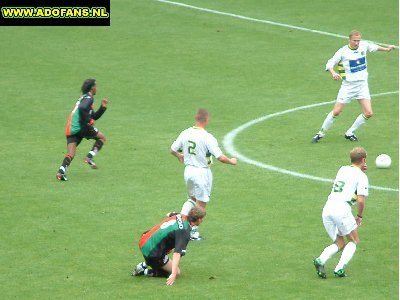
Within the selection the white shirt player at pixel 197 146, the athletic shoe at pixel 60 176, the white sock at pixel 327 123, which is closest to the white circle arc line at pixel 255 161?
the white sock at pixel 327 123

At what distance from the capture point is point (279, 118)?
27.5 metres

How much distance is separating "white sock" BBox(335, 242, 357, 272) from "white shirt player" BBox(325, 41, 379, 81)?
912cm

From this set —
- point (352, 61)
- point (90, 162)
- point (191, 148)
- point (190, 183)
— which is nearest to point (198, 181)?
point (190, 183)

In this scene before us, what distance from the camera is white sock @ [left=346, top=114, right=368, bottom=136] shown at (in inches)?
971

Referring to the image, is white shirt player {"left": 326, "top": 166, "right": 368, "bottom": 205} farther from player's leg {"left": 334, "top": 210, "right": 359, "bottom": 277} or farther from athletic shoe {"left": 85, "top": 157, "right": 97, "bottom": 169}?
athletic shoe {"left": 85, "top": 157, "right": 97, "bottom": 169}

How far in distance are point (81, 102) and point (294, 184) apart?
4.64 m

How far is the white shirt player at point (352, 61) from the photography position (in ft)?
80.4

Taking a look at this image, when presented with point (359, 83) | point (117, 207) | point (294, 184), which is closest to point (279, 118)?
point (359, 83)

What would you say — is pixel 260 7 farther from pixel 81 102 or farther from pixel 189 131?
pixel 189 131

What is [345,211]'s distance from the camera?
16047 mm

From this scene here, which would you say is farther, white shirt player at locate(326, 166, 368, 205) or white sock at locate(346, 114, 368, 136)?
white sock at locate(346, 114, 368, 136)

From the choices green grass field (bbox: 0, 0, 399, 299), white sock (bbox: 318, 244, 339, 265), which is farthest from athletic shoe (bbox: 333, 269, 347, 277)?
white sock (bbox: 318, 244, 339, 265)

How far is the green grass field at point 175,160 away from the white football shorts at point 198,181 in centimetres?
81

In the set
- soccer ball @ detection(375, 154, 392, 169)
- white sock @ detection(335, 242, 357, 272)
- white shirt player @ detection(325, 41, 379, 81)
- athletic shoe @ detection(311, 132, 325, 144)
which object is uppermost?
white shirt player @ detection(325, 41, 379, 81)
